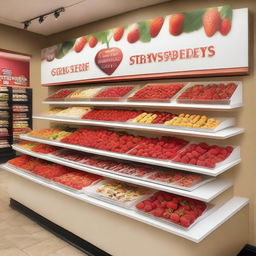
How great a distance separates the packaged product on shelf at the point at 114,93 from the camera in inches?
155

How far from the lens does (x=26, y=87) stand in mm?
9547

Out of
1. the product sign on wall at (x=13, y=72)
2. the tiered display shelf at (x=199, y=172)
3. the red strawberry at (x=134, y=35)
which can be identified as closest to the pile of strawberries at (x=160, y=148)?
the tiered display shelf at (x=199, y=172)

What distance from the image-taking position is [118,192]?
138 inches

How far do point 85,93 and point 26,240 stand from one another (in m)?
2.26

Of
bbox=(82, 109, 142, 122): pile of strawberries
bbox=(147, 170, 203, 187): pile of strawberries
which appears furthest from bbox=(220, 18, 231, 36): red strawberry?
bbox=(147, 170, 203, 187): pile of strawberries

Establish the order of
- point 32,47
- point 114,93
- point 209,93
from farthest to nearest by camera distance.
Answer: point 32,47 < point 114,93 < point 209,93

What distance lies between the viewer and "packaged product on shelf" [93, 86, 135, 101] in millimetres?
3939

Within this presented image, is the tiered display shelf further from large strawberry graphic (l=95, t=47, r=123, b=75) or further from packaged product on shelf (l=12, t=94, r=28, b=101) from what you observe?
packaged product on shelf (l=12, t=94, r=28, b=101)

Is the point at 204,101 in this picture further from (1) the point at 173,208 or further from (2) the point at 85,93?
(2) the point at 85,93

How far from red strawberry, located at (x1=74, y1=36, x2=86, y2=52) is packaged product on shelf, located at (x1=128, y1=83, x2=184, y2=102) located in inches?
55.3

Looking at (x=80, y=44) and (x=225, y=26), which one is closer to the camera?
(x=225, y=26)

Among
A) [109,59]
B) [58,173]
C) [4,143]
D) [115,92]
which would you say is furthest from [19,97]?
[115,92]

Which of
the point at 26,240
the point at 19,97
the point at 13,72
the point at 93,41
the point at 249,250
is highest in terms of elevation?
the point at 13,72

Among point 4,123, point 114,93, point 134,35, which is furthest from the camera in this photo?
point 4,123
